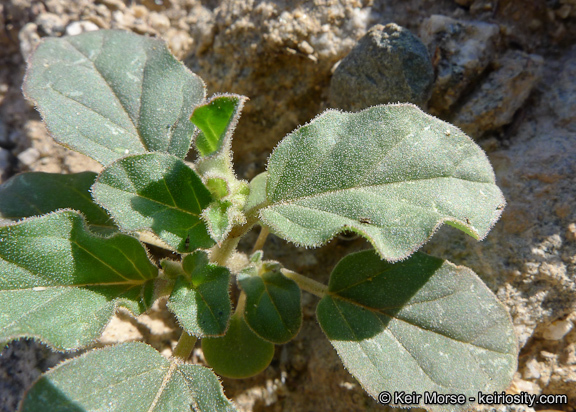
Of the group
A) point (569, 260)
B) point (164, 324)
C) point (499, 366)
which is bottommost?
point (164, 324)

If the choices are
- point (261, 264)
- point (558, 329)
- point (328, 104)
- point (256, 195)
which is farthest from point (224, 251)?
point (558, 329)

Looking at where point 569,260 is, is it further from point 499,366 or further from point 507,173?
point 499,366

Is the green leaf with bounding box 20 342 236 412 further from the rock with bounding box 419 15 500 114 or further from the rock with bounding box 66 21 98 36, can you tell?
the rock with bounding box 66 21 98 36

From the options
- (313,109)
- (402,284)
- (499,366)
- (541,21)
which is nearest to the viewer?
(499,366)

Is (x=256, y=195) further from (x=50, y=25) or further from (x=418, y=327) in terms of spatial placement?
(x=50, y=25)

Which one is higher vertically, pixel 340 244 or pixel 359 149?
pixel 359 149

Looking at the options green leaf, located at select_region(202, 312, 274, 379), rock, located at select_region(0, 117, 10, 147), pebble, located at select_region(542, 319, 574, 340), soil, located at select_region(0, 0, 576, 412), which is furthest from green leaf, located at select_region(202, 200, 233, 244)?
rock, located at select_region(0, 117, 10, 147)

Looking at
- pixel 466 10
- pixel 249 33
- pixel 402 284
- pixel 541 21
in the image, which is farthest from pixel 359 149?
pixel 541 21

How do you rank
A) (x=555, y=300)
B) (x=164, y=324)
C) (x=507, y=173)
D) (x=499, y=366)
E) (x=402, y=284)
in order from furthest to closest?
(x=164, y=324) → (x=507, y=173) → (x=555, y=300) → (x=402, y=284) → (x=499, y=366)
